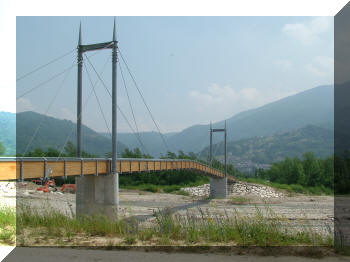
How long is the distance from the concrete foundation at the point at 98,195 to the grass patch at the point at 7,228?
24.7 ft

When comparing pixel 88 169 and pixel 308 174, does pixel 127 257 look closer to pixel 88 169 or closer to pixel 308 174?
pixel 88 169

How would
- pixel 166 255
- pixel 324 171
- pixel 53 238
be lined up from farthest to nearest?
A: 1. pixel 324 171
2. pixel 53 238
3. pixel 166 255

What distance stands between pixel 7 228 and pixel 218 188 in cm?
3449

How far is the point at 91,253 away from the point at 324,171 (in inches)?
2280

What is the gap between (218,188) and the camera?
140 ft

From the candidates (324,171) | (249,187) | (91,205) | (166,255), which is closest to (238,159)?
(324,171)

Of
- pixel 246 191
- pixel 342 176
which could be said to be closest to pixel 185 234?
pixel 246 191

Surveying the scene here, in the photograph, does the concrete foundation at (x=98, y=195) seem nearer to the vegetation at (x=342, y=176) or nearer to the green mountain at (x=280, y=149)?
the vegetation at (x=342, y=176)

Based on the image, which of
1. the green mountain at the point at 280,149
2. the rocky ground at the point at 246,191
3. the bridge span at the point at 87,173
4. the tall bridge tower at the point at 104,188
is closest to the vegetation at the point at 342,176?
the rocky ground at the point at 246,191

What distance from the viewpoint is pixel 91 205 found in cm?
1930

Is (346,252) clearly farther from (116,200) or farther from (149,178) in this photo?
(149,178)

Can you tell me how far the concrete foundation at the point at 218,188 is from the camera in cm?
4216

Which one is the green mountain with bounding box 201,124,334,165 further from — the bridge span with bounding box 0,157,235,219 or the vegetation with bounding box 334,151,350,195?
the bridge span with bounding box 0,157,235,219

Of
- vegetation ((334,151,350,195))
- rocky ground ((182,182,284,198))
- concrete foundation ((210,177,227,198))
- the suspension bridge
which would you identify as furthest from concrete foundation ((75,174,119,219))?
vegetation ((334,151,350,195))
